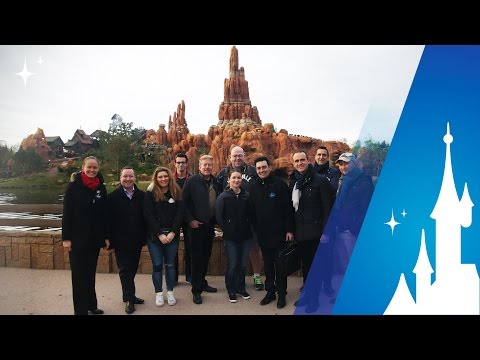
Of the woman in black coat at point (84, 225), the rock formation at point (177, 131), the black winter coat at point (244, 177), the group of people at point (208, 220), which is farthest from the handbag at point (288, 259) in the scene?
the rock formation at point (177, 131)

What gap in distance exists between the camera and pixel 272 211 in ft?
10.6

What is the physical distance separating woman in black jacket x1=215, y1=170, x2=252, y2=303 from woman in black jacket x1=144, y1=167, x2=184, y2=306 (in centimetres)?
42

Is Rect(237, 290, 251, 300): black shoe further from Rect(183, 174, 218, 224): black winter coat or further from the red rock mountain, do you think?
the red rock mountain

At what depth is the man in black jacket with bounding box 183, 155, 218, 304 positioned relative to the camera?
132 inches

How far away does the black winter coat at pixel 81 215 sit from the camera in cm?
286

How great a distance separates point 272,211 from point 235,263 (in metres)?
0.67

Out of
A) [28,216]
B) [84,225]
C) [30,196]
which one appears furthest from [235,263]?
[30,196]

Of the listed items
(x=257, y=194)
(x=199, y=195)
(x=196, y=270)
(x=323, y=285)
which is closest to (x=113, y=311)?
(x=196, y=270)

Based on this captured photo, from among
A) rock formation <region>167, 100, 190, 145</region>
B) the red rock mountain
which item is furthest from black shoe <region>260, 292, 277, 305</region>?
rock formation <region>167, 100, 190, 145</region>

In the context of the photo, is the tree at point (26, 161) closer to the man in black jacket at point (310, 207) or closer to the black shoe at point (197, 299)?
the black shoe at point (197, 299)

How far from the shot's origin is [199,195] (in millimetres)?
3436

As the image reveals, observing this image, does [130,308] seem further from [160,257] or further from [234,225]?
[234,225]

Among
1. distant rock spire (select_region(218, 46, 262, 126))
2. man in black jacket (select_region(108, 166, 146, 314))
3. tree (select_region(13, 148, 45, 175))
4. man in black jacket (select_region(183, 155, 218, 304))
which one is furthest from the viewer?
distant rock spire (select_region(218, 46, 262, 126))

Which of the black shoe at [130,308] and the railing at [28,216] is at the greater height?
the railing at [28,216]
